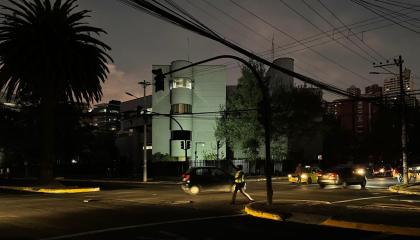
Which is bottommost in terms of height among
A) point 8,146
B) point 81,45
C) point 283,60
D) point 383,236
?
point 383,236

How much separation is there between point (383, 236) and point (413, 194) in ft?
54.7

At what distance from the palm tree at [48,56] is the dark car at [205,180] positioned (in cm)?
1168

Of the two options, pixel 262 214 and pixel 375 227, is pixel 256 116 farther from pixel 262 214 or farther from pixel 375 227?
pixel 375 227

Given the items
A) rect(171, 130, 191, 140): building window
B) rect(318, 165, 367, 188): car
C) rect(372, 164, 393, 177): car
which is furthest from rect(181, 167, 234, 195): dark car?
rect(171, 130, 191, 140): building window

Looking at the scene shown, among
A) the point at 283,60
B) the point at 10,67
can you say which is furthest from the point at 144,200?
the point at 283,60

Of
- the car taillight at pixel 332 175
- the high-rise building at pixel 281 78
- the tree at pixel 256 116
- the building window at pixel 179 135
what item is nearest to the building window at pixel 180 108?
the building window at pixel 179 135

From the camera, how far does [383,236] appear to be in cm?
1255

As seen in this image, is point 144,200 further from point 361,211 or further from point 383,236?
point 383,236

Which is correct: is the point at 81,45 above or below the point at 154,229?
above

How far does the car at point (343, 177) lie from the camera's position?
33.2m

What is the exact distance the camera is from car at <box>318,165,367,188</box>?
1307 inches

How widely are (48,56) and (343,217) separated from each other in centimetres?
2438

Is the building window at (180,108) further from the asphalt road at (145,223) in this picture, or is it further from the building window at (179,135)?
the asphalt road at (145,223)

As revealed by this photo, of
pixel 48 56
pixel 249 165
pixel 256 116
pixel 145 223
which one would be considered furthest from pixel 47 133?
pixel 249 165
